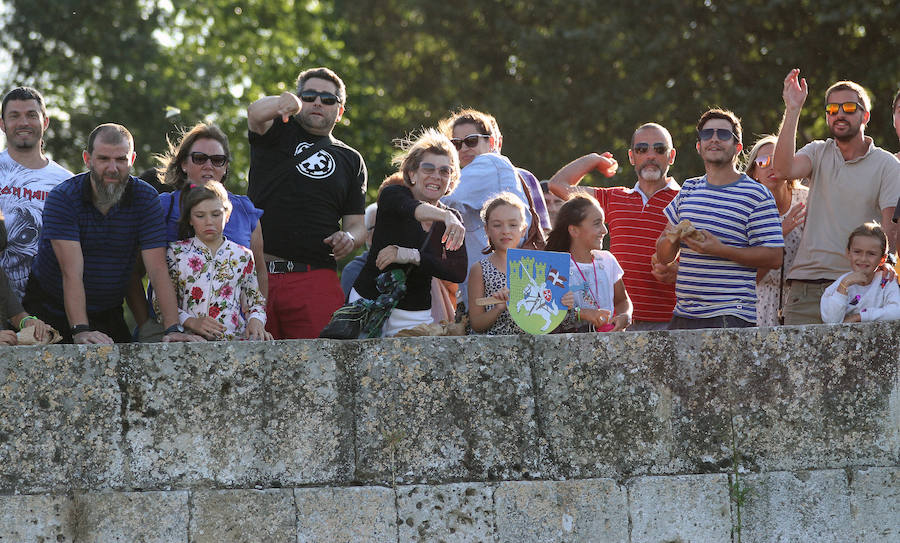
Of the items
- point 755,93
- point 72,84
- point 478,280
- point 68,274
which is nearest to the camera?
point 68,274

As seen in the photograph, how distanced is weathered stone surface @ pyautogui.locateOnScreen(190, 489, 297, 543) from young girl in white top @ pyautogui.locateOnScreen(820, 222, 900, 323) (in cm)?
271

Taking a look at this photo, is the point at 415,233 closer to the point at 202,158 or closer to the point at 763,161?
the point at 202,158

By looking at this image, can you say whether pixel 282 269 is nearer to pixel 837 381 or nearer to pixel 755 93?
pixel 837 381

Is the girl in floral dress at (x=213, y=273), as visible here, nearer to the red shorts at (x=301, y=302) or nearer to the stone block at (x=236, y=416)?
the red shorts at (x=301, y=302)

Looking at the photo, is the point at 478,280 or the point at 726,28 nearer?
the point at 478,280

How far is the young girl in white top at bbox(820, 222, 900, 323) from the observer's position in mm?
5500

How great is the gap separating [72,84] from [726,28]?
42.8 ft

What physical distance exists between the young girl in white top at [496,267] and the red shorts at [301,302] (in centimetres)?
86

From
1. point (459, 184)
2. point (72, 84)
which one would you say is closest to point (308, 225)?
point (459, 184)

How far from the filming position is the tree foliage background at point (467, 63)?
1614 centimetres

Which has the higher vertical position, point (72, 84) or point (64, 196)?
point (72, 84)

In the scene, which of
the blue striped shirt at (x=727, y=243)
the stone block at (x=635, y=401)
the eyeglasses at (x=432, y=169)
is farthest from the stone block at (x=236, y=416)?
the blue striped shirt at (x=727, y=243)

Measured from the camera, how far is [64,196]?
17.5 ft

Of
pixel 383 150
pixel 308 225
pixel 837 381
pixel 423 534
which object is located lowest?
pixel 423 534
